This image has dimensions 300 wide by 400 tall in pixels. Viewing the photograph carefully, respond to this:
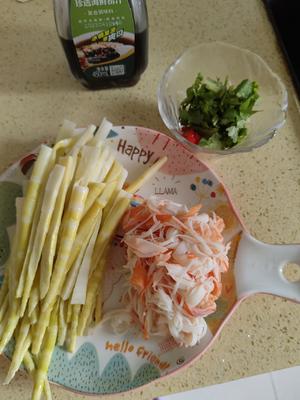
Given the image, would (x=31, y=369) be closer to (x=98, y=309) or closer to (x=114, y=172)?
(x=98, y=309)

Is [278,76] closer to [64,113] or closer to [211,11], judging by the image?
[211,11]

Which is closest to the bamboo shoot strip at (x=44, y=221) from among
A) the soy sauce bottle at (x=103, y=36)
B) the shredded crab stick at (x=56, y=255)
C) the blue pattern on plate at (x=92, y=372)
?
the shredded crab stick at (x=56, y=255)

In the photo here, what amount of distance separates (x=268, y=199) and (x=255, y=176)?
0.05 m

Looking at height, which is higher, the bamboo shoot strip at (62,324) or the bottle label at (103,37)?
the bottle label at (103,37)

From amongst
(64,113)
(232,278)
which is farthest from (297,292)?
(64,113)

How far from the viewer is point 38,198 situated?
26.6 inches

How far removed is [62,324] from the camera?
2.15ft

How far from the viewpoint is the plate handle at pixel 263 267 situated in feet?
2.25

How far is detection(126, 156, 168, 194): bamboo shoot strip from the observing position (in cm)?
74

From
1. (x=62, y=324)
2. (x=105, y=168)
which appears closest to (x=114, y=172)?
(x=105, y=168)

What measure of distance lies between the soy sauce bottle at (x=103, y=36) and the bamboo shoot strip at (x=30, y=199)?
199 millimetres

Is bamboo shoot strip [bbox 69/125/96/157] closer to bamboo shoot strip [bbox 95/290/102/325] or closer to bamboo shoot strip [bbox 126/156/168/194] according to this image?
bamboo shoot strip [bbox 126/156/168/194]

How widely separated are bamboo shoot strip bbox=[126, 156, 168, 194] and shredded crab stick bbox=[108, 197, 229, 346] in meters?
0.08

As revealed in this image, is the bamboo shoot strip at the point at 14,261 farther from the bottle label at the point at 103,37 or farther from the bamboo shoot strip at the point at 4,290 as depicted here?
the bottle label at the point at 103,37
